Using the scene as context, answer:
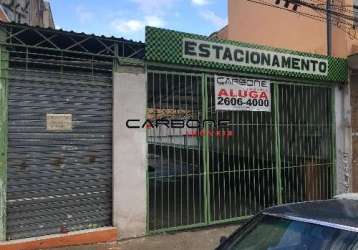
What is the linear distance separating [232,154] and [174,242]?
2.51 meters

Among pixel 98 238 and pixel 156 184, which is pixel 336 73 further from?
pixel 98 238

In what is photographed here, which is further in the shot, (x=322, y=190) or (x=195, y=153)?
(x=322, y=190)

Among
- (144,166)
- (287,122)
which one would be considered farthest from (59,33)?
(287,122)

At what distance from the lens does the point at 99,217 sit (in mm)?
7828

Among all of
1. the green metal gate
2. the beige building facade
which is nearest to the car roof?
the green metal gate

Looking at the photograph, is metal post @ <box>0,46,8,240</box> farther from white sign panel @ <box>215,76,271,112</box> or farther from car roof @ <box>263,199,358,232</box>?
car roof @ <box>263,199,358,232</box>

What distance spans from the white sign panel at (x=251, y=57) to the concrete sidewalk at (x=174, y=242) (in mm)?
3110

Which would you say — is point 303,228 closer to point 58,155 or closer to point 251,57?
point 58,155

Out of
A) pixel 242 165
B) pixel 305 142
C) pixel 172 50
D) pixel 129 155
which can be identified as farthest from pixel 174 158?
pixel 305 142

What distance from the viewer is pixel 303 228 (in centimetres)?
341

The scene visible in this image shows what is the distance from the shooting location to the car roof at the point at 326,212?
328 cm

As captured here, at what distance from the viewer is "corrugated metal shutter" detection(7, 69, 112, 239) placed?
7152 mm

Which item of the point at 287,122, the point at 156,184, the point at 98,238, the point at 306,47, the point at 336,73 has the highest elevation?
the point at 306,47

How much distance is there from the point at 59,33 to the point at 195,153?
3239mm
